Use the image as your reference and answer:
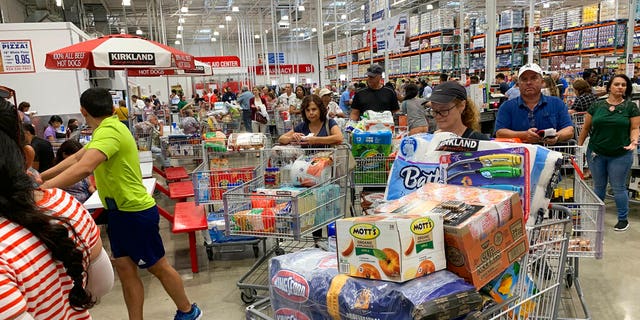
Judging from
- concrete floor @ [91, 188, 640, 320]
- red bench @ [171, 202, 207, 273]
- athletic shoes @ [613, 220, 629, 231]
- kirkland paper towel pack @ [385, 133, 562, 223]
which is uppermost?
kirkland paper towel pack @ [385, 133, 562, 223]

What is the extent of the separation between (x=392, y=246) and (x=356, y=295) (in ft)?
0.59

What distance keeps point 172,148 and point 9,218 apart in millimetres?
Answer: 6830

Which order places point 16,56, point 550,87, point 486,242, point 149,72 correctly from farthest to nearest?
point 16,56 → point 149,72 → point 550,87 → point 486,242

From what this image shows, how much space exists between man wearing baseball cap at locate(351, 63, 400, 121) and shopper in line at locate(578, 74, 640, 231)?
2.23 m

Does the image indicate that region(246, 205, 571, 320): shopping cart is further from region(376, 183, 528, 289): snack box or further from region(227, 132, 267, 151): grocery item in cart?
region(227, 132, 267, 151): grocery item in cart

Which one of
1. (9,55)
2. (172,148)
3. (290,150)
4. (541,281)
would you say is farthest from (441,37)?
(541,281)

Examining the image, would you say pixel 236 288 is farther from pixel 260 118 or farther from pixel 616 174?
pixel 260 118

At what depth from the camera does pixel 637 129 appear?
512 cm

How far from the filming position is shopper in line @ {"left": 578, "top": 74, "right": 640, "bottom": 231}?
509 centimetres

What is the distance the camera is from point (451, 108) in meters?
2.93

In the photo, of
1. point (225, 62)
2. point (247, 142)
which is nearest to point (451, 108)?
point (247, 142)

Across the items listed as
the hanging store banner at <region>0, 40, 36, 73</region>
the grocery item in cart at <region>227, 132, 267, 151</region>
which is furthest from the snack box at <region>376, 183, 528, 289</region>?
the hanging store banner at <region>0, 40, 36, 73</region>

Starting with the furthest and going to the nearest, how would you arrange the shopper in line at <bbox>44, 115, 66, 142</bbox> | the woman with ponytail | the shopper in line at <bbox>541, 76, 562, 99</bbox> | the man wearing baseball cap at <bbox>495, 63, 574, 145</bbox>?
the shopper in line at <bbox>44, 115, 66, 142</bbox> → the shopper in line at <bbox>541, 76, 562, 99</bbox> → the man wearing baseball cap at <bbox>495, 63, 574, 145</bbox> → the woman with ponytail

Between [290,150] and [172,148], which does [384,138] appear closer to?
[290,150]
